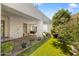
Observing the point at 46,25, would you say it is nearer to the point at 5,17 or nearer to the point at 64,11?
the point at 64,11

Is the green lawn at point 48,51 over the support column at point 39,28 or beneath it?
beneath

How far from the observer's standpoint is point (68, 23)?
4.06 metres

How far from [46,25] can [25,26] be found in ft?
1.46

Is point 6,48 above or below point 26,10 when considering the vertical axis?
below

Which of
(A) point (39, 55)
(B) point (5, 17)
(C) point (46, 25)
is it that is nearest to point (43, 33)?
(C) point (46, 25)

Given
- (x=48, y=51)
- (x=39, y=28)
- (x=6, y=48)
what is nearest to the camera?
(x=6, y=48)

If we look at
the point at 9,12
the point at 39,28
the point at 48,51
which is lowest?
the point at 48,51

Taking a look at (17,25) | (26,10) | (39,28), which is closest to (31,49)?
(39,28)

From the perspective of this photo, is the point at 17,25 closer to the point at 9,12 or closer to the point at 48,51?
the point at 9,12

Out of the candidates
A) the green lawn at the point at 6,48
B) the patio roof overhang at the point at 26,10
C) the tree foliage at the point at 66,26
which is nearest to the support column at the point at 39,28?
the patio roof overhang at the point at 26,10

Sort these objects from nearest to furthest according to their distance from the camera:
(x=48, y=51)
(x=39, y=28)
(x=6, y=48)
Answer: (x=6, y=48) < (x=48, y=51) < (x=39, y=28)

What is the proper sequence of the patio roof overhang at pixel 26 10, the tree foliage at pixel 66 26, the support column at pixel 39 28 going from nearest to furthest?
the patio roof overhang at pixel 26 10 → the tree foliage at pixel 66 26 → the support column at pixel 39 28

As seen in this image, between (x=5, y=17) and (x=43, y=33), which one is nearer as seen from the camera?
(x=5, y=17)

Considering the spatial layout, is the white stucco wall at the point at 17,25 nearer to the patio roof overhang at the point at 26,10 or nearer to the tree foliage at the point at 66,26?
the patio roof overhang at the point at 26,10
